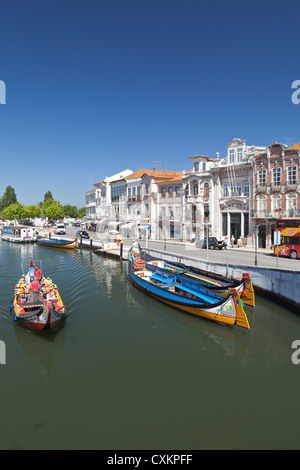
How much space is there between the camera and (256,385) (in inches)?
482

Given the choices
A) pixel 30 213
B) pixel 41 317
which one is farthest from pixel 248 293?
pixel 30 213

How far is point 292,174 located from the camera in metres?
35.8

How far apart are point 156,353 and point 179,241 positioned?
116ft

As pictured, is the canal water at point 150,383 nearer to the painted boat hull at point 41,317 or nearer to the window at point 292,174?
the painted boat hull at point 41,317

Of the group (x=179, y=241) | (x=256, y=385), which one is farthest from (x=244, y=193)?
(x=256, y=385)

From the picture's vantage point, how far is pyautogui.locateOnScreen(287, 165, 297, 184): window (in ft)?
117

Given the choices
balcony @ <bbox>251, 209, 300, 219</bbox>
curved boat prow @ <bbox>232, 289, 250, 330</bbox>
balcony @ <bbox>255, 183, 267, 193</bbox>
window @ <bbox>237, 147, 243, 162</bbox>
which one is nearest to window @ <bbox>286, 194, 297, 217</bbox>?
balcony @ <bbox>251, 209, 300, 219</bbox>

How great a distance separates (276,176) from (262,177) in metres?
1.81

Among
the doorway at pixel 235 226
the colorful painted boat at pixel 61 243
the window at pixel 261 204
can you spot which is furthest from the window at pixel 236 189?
the colorful painted boat at pixel 61 243

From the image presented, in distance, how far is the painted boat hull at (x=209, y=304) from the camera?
17.4 meters

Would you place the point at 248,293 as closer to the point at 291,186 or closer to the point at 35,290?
the point at 35,290

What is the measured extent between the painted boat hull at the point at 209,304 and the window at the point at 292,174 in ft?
68.1

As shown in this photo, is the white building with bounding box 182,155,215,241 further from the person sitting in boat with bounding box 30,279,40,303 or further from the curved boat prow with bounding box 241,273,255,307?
the person sitting in boat with bounding box 30,279,40,303
